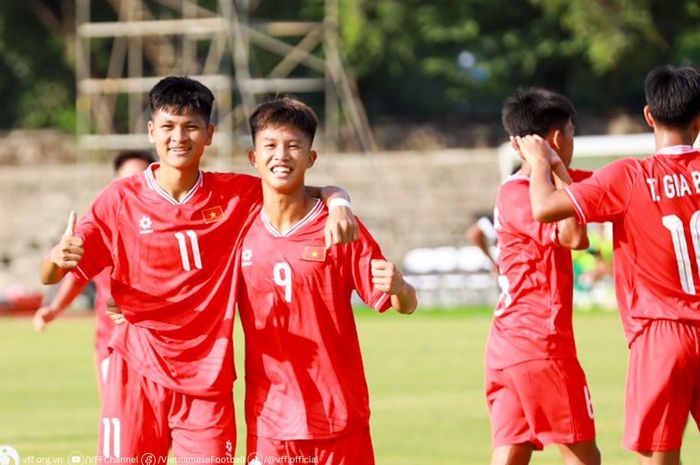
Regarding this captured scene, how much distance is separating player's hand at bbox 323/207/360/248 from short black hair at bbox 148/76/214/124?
89cm

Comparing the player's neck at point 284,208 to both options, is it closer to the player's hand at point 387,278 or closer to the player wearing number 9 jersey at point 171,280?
the player wearing number 9 jersey at point 171,280

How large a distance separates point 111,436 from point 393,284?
1.47 meters

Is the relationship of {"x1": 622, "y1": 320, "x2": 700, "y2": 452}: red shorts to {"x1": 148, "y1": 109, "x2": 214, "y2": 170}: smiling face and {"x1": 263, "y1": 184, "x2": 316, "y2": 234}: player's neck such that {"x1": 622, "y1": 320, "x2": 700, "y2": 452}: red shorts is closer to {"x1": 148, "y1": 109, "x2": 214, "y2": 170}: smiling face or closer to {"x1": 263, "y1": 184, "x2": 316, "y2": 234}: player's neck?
{"x1": 263, "y1": 184, "x2": 316, "y2": 234}: player's neck

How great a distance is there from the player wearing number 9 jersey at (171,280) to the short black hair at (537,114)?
1340mm

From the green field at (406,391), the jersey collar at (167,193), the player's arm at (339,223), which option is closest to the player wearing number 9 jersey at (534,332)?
the player's arm at (339,223)

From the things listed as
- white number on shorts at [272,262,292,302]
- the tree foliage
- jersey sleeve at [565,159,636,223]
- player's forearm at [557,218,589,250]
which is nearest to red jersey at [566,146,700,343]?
jersey sleeve at [565,159,636,223]

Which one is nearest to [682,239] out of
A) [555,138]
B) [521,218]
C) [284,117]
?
[521,218]

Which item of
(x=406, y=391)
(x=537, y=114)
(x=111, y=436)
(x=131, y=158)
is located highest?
(x=131, y=158)

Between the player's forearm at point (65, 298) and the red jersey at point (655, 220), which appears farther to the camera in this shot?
the player's forearm at point (65, 298)

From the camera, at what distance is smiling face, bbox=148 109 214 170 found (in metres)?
6.93

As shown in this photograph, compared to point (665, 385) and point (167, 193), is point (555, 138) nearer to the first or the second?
point (665, 385)

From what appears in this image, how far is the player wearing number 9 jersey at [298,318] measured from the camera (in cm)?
660

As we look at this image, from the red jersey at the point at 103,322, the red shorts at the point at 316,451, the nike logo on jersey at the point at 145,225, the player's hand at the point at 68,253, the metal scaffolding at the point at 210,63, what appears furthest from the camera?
the metal scaffolding at the point at 210,63

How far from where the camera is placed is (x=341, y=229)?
21.1 feet
